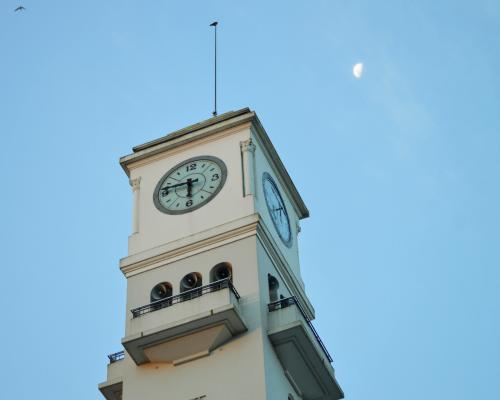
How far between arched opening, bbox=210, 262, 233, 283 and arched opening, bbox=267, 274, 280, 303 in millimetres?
1684

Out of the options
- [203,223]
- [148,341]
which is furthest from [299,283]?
[148,341]

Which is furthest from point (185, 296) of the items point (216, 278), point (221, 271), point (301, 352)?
point (301, 352)

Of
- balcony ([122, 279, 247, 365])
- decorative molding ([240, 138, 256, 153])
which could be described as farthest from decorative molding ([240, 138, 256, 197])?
balcony ([122, 279, 247, 365])

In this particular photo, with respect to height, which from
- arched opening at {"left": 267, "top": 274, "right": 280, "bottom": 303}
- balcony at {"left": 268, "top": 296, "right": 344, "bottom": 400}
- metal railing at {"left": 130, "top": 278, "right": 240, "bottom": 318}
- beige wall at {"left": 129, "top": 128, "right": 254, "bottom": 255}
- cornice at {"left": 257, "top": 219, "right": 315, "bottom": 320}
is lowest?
balcony at {"left": 268, "top": 296, "right": 344, "bottom": 400}

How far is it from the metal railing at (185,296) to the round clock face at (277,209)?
19.5ft

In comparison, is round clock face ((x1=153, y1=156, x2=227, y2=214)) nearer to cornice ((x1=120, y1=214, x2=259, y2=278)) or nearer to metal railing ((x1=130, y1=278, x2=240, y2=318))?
cornice ((x1=120, y1=214, x2=259, y2=278))

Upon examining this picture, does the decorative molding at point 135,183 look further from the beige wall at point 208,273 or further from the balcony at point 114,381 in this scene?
the balcony at point 114,381

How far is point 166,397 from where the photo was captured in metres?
42.9

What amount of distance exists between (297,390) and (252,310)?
12.2 ft

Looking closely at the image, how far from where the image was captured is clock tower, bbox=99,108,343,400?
4309 centimetres

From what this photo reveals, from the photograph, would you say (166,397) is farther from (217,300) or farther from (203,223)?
(203,223)

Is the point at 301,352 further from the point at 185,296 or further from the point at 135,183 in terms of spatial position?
the point at 135,183

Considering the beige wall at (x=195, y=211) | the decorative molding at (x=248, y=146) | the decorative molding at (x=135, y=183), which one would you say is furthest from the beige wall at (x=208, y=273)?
the decorative molding at (x=248, y=146)

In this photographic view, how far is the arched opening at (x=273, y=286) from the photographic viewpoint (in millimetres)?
46469
